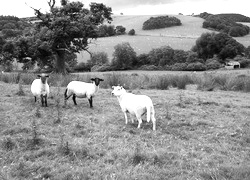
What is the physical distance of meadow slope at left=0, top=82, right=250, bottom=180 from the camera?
6.07m

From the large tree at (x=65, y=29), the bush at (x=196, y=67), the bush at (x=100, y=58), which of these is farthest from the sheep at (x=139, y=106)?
the bush at (x=100, y=58)

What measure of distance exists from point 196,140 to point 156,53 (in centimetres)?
4932

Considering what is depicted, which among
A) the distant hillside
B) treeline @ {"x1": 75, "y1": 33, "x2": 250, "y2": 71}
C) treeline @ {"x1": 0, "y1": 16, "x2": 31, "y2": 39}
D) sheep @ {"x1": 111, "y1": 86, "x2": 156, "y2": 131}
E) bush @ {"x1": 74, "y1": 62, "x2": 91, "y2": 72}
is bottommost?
bush @ {"x1": 74, "y1": 62, "x2": 91, "y2": 72}

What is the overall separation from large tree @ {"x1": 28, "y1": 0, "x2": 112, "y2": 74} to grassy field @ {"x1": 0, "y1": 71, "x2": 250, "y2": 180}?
60.5ft

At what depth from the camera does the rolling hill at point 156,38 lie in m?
68.3

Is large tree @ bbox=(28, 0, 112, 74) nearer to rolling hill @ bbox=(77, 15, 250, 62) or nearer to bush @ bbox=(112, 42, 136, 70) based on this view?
bush @ bbox=(112, 42, 136, 70)

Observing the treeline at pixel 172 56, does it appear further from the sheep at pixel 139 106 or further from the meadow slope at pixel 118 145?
the sheep at pixel 139 106

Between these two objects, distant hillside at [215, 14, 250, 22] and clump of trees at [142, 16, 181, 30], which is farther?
distant hillside at [215, 14, 250, 22]

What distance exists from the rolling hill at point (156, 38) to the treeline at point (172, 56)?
6.28 metres

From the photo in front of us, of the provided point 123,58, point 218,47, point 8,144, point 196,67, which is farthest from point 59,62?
point 218,47

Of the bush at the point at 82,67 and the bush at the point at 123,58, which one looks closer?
the bush at the point at 123,58

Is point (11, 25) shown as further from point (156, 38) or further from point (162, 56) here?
point (156, 38)

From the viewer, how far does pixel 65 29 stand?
29.5 meters

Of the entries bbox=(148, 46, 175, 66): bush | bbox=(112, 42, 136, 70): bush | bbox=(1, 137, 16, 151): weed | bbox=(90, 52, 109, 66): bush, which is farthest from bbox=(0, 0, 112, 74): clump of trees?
bbox=(148, 46, 175, 66): bush
